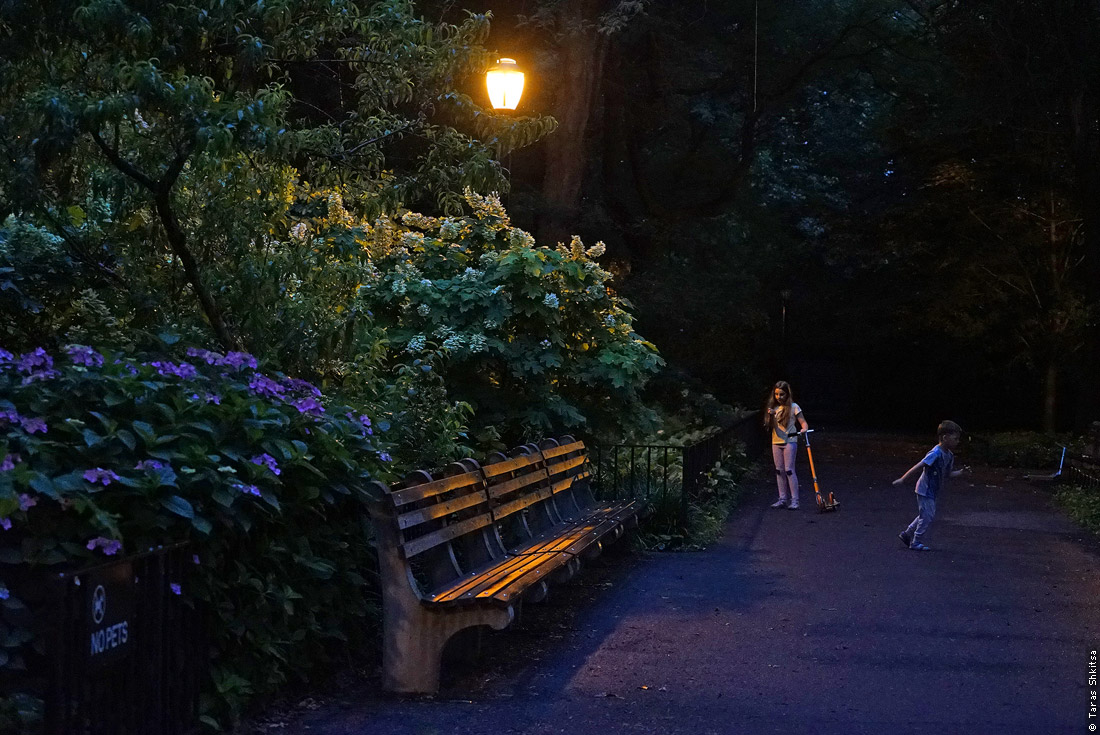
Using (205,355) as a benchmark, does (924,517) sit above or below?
below

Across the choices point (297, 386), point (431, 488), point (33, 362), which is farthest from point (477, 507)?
point (33, 362)

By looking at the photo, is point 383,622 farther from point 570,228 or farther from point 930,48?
point 930,48

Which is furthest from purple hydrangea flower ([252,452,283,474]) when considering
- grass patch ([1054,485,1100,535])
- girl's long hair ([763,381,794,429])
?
girl's long hair ([763,381,794,429])

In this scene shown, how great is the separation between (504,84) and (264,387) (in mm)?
6307

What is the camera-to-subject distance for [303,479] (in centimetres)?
603

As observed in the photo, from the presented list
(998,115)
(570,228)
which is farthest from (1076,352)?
(570,228)

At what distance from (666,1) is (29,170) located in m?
19.8

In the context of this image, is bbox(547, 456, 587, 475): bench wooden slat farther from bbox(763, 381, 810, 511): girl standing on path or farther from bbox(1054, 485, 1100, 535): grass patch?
bbox(1054, 485, 1100, 535): grass patch

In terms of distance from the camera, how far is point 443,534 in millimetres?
7066

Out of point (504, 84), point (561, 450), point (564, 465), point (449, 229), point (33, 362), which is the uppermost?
point (504, 84)

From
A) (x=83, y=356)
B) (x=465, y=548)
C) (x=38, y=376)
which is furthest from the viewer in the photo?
(x=465, y=548)

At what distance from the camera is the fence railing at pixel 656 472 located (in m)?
12.6

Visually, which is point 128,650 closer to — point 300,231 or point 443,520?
point 443,520

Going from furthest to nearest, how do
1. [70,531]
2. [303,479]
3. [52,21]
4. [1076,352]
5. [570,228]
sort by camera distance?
[1076,352], [570,228], [52,21], [303,479], [70,531]
